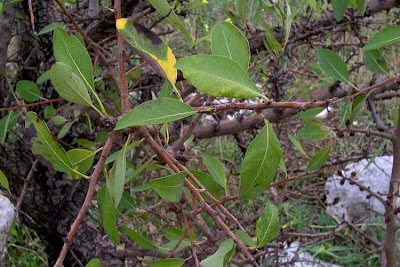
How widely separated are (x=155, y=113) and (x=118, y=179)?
0.11 metres

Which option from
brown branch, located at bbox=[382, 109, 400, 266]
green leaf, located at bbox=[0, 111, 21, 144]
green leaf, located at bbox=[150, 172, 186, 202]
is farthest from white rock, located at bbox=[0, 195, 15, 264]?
green leaf, located at bbox=[150, 172, 186, 202]

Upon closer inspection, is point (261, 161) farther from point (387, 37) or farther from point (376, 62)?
point (376, 62)

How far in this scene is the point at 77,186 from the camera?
1.27 meters

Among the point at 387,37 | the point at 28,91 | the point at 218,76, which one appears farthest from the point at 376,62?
the point at 28,91

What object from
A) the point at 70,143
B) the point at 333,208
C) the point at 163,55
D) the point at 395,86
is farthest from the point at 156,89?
the point at 333,208

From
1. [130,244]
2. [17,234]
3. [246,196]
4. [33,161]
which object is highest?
[246,196]

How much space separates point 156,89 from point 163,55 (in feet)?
2.57

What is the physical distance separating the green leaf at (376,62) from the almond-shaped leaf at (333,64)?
0.04 meters

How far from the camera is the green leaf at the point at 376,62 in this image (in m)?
0.85

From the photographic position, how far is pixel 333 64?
855mm

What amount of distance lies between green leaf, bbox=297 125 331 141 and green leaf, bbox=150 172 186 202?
0.33m

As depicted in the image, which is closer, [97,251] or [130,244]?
[97,251]

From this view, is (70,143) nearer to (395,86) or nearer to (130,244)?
(130,244)

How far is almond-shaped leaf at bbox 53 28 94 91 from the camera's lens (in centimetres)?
67
